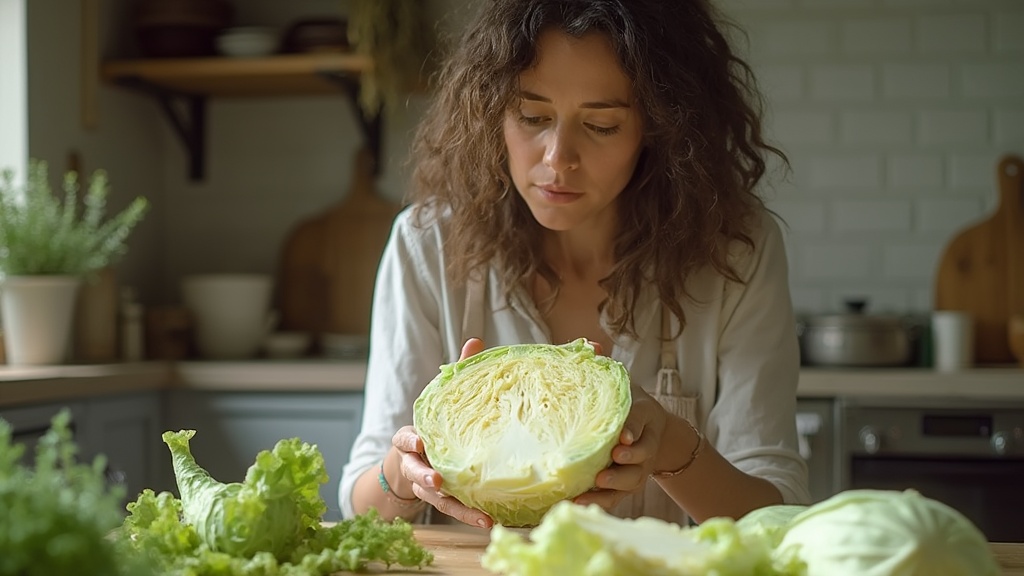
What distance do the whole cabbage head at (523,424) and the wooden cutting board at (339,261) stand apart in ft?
7.10

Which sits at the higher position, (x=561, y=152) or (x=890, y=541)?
(x=561, y=152)

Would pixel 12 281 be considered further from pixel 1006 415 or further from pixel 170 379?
pixel 1006 415

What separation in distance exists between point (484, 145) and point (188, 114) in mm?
2111

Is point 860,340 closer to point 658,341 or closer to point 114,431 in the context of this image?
point 658,341

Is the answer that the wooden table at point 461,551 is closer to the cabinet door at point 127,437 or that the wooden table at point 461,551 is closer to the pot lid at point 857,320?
the cabinet door at point 127,437

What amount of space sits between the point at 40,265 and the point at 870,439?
197 cm

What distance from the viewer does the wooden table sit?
1.05m

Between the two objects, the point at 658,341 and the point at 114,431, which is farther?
the point at 114,431

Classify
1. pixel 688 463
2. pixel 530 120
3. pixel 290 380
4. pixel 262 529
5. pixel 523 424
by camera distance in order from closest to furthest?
pixel 262 529 → pixel 523 424 → pixel 688 463 → pixel 530 120 → pixel 290 380

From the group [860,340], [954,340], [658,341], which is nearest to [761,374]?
[658,341]

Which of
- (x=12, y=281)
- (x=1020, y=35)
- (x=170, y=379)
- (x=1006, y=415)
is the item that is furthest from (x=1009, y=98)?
(x=12, y=281)

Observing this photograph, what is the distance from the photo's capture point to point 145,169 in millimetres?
3357

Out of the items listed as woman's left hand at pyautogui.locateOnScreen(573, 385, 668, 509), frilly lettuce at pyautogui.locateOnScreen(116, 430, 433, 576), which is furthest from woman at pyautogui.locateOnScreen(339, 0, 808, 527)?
frilly lettuce at pyautogui.locateOnScreen(116, 430, 433, 576)

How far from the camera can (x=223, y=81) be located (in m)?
3.19
